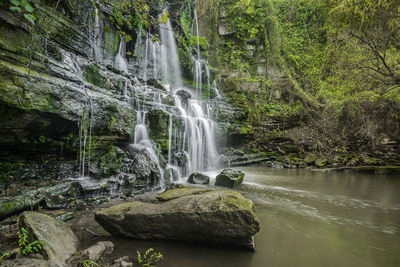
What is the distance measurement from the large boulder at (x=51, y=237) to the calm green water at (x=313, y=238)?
51cm

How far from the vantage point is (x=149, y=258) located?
2.01 m

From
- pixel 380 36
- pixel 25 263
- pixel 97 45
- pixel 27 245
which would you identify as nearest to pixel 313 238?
pixel 25 263

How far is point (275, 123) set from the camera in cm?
1352

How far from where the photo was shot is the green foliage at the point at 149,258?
6.27 feet

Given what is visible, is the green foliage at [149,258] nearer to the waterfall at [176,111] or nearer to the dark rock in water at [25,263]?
the dark rock in water at [25,263]

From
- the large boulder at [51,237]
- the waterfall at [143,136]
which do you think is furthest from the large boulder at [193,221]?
the waterfall at [143,136]

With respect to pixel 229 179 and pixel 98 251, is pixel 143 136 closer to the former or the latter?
pixel 229 179

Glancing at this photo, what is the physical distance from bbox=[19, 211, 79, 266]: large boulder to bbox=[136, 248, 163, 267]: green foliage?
71cm

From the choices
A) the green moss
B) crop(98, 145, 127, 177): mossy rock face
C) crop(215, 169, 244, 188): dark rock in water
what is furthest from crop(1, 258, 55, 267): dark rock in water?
the green moss

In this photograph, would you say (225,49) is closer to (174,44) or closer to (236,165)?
(174,44)

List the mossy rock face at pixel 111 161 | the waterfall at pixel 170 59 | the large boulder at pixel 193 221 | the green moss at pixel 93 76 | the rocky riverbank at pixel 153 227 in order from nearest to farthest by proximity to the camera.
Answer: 1. the rocky riverbank at pixel 153 227
2. the large boulder at pixel 193 221
3. the mossy rock face at pixel 111 161
4. the green moss at pixel 93 76
5. the waterfall at pixel 170 59

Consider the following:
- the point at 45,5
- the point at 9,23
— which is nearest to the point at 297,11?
the point at 45,5

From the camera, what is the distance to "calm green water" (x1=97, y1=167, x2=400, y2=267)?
206cm

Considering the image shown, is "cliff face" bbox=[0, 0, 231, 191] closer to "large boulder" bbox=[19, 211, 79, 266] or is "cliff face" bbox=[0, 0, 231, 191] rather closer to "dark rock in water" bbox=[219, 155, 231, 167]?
"large boulder" bbox=[19, 211, 79, 266]
